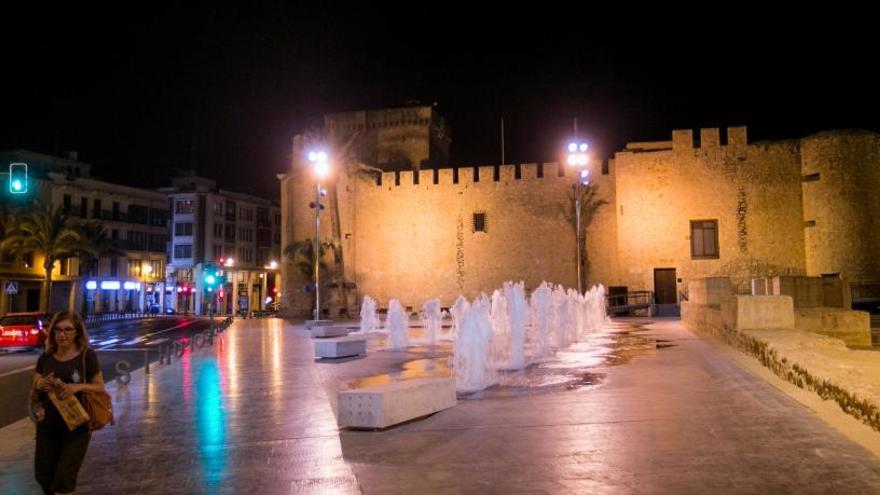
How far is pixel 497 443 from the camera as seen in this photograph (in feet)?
18.9

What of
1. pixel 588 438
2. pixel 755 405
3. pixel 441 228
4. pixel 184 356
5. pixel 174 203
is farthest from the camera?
pixel 174 203

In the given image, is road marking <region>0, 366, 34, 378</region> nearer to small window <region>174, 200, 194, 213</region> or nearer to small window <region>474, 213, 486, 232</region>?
small window <region>474, 213, 486, 232</region>

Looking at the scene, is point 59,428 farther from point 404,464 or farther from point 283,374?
point 283,374

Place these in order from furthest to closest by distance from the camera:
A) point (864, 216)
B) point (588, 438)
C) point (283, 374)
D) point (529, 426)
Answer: point (864, 216) → point (283, 374) → point (529, 426) → point (588, 438)

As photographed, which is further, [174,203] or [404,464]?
[174,203]

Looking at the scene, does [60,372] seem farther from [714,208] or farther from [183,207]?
[183,207]

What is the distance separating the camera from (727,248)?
1163 inches

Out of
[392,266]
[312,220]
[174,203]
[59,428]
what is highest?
[174,203]

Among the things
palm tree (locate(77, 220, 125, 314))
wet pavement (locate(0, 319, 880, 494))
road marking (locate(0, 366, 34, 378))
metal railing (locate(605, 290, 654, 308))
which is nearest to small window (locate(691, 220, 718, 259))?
metal railing (locate(605, 290, 654, 308))

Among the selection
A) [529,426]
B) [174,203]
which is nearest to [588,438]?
[529,426]

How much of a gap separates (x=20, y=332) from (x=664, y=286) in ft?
76.2

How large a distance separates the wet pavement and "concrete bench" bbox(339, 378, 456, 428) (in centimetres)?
13

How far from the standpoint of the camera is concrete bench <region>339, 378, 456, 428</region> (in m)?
6.44

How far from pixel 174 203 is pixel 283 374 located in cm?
4998
